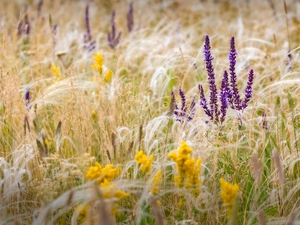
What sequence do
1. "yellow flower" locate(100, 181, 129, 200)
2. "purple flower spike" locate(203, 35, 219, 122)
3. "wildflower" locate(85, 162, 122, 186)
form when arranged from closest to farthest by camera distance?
1. "yellow flower" locate(100, 181, 129, 200)
2. "wildflower" locate(85, 162, 122, 186)
3. "purple flower spike" locate(203, 35, 219, 122)

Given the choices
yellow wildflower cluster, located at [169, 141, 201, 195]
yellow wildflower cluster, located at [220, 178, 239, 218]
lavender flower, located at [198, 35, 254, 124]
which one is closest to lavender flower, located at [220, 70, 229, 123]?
lavender flower, located at [198, 35, 254, 124]

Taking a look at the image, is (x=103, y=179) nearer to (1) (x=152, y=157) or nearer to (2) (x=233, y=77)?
(1) (x=152, y=157)

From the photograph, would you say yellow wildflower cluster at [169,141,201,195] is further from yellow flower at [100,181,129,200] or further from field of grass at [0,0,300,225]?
yellow flower at [100,181,129,200]

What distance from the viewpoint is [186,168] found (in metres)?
1.72

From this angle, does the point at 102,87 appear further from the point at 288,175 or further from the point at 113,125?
the point at 288,175

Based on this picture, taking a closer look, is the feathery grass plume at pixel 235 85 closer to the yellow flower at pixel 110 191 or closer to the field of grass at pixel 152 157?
the field of grass at pixel 152 157

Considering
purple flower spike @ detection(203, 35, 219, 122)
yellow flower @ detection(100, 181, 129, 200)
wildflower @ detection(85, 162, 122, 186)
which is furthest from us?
purple flower spike @ detection(203, 35, 219, 122)

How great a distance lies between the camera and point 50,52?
4.23 meters

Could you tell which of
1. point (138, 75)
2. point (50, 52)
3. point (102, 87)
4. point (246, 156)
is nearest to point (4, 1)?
point (50, 52)

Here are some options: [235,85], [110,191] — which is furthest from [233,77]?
[110,191]

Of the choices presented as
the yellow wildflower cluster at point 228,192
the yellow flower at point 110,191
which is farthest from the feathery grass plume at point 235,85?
the yellow flower at point 110,191

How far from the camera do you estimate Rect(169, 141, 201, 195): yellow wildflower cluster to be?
66.3 inches

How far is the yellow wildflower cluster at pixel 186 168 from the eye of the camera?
1685 millimetres

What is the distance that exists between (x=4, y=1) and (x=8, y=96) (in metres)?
6.20
